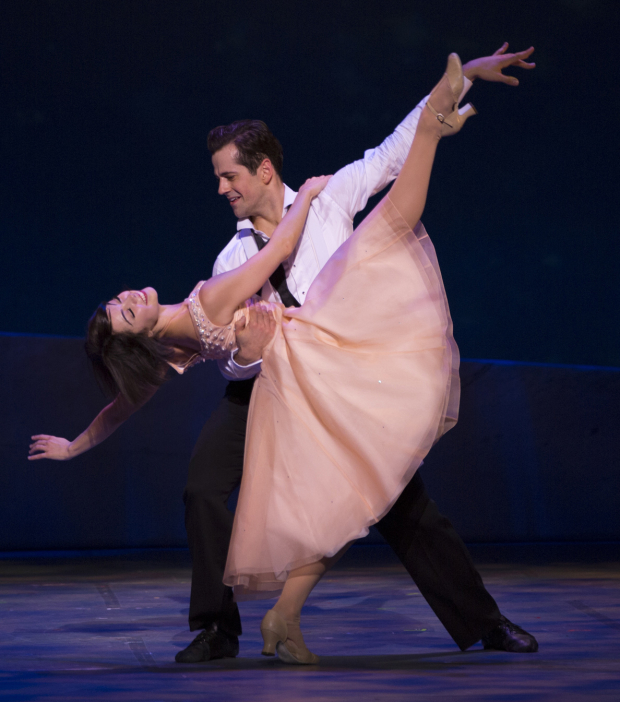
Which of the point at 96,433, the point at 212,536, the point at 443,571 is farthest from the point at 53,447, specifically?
the point at 443,571

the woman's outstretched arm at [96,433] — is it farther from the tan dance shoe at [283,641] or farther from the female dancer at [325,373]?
the tan dance shoe at [283,641]

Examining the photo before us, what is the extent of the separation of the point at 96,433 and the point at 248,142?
0.87m

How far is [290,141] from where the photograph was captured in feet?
20.6

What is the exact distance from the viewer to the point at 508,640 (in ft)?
7.69

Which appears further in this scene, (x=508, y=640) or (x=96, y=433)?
(x=96, y=433)

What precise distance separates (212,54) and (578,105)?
7.75 feet

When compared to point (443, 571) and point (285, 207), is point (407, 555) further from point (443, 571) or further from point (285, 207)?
point (285, 207)

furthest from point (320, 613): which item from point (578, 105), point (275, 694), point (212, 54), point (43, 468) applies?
point (578, 105)

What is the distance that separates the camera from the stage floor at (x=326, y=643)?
1.87 meters

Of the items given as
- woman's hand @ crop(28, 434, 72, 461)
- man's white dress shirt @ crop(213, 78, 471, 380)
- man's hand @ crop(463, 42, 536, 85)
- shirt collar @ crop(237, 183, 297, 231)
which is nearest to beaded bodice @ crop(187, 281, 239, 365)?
man's white dress shirt @ crop(213, 78, 471, 380)

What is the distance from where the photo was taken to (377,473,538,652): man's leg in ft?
7.75

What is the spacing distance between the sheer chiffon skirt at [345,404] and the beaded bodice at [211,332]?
110 millimetres

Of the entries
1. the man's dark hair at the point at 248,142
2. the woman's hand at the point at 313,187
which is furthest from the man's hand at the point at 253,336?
the man's dark hair at the point at 248,142

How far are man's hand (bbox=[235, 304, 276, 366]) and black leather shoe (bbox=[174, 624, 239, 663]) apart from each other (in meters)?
0.63
